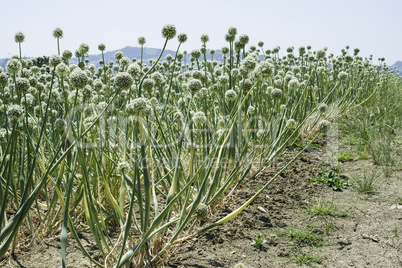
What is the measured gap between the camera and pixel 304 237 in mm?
2021

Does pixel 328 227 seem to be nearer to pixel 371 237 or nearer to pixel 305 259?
pixel 371 237

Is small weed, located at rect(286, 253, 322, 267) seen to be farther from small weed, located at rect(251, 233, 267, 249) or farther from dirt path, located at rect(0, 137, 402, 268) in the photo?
small weed, located at rect(251, 233, 267, 249)

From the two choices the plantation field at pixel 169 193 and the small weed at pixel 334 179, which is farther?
the small weed at pixel 334 179

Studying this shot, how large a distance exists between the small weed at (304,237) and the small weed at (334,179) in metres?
0.88

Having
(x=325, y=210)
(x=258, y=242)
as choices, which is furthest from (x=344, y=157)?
(x=258, y=242)

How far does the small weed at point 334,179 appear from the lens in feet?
9.38

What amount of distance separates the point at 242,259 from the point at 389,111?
3795mm

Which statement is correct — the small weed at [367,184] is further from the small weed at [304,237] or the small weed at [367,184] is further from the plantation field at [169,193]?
the small weed at [304,237]

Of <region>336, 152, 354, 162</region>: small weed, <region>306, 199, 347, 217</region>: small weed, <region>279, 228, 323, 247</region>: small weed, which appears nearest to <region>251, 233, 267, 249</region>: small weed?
<region>279, 228, 323, 247</region>: small weed

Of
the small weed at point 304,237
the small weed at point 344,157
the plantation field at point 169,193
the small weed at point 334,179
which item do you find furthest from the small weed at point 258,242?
the small weed at point 344,157

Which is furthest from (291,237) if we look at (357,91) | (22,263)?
(357,91)

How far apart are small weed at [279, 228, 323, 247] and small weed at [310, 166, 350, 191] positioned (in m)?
0.88

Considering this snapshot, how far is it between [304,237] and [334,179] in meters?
1.10

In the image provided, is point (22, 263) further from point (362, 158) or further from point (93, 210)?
point (362, 158)
